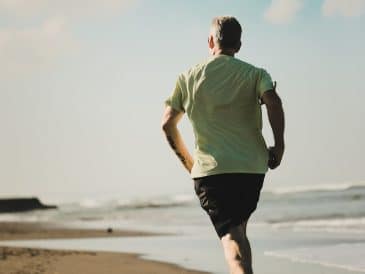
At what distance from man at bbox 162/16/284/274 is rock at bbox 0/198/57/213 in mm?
67906

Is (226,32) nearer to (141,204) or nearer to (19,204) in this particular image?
(141,204)

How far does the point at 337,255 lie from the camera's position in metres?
10.4

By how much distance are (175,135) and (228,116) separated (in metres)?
0.38

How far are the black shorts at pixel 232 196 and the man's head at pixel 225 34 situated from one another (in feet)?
2.15

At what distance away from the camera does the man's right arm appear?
3158 millimetres

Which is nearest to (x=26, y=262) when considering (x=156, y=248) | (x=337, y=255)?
(x=156, y=248)

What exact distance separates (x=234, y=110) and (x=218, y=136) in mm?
154

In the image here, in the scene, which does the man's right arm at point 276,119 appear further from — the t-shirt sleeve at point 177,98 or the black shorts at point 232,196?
the t-shirt sleeve at point 177,98

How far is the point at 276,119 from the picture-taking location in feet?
10.4

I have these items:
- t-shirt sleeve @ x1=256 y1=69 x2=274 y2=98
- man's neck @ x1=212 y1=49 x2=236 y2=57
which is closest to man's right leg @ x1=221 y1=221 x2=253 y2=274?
t-shirt sleeve @ x1=256 y1=69 x2=274 y2=98

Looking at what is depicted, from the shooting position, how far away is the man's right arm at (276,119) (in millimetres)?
3158

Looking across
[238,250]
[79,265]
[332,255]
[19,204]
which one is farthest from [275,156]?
[19,204]

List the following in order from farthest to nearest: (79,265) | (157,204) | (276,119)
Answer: (157,204)
(79,265)
(276,119)

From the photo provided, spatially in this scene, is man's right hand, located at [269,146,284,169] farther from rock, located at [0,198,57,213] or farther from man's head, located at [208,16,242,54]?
rock, located at [0,198,57,213]
